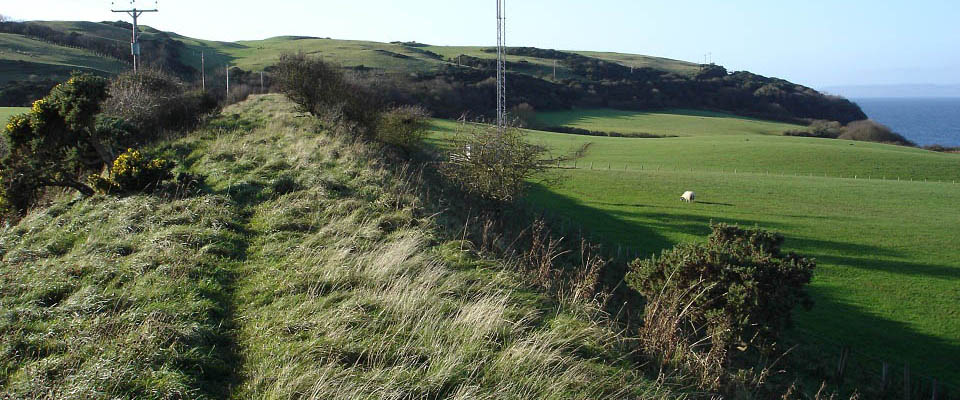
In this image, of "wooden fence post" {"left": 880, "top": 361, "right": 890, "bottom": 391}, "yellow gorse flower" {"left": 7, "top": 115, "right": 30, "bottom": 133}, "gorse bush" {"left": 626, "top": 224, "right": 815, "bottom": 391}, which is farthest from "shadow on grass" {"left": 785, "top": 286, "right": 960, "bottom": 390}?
"yellow gorse flower" {"left": 7, "top": 115, "right": 30, "bottom": 133}

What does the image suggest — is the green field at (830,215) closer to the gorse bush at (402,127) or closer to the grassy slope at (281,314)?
the gorse bush at (402,127)

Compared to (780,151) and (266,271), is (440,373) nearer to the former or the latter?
(266,271)

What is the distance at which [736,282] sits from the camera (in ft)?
42.1

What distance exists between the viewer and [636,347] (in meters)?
6.47

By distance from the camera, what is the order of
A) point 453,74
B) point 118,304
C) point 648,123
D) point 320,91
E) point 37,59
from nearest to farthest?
1. point 118,304
2. point 320,91
3. point 37,59
4. point 648,123
5. point 453,74

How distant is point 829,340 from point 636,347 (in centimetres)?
1368

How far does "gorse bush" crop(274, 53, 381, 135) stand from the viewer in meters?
29.9

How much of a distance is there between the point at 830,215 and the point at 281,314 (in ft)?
113

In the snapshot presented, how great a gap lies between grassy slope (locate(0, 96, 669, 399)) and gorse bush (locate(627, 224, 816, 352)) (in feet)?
19.8

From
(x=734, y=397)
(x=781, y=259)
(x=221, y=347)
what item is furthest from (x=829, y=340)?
(x=221, y=347)

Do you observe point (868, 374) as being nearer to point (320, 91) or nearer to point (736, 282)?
point (736, 282)

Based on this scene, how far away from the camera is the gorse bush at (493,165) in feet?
85.6

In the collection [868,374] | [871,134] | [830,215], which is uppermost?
[871,134]

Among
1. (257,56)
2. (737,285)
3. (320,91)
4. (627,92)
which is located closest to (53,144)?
(320,91)
